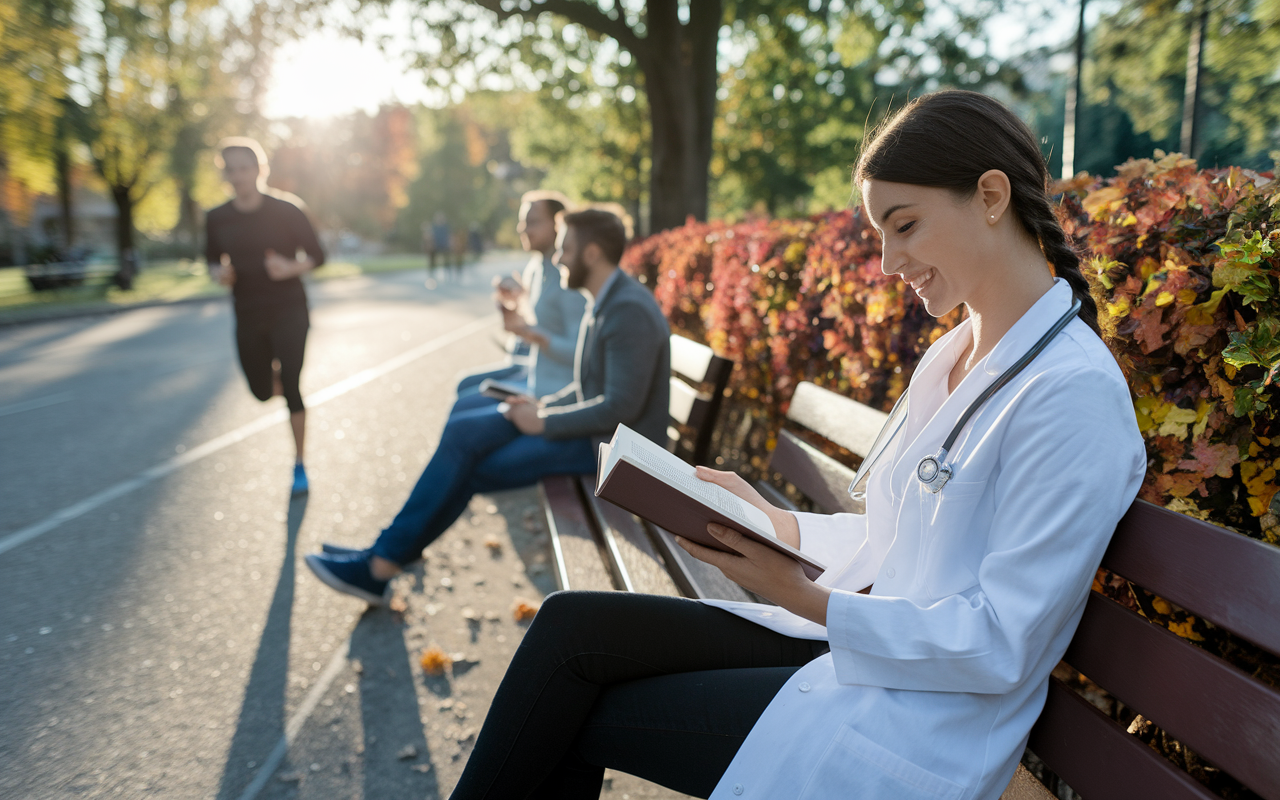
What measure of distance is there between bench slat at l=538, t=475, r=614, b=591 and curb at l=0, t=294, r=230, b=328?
1617 centimetres

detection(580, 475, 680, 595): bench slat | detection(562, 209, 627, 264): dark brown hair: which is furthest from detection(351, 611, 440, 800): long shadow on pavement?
detection(562, 209, 627, 264): dark brown hair

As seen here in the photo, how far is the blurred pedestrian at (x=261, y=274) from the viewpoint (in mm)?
5648

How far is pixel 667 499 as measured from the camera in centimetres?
162

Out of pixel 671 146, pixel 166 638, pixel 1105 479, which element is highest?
pixel 671 146

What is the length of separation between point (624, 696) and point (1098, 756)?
0.93 metres

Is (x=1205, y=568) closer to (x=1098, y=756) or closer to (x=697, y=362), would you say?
(x=1098, y=756)

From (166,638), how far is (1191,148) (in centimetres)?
2182

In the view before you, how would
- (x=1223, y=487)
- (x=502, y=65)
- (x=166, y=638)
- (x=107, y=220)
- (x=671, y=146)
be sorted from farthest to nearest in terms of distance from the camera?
(x=107, y=220)
(x=502, y=65)
(x=671, y=146)
(x=166, y=638)
(x=1223, y=487)

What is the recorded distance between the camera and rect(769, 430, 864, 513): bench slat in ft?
8.83

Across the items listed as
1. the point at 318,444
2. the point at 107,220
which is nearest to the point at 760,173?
the point at 318,444

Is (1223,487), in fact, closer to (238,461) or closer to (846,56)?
(238,461)

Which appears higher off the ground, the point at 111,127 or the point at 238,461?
the point at 111,127

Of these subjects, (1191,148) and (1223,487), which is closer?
(1223,487)

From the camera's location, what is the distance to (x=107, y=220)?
65.8 meters
